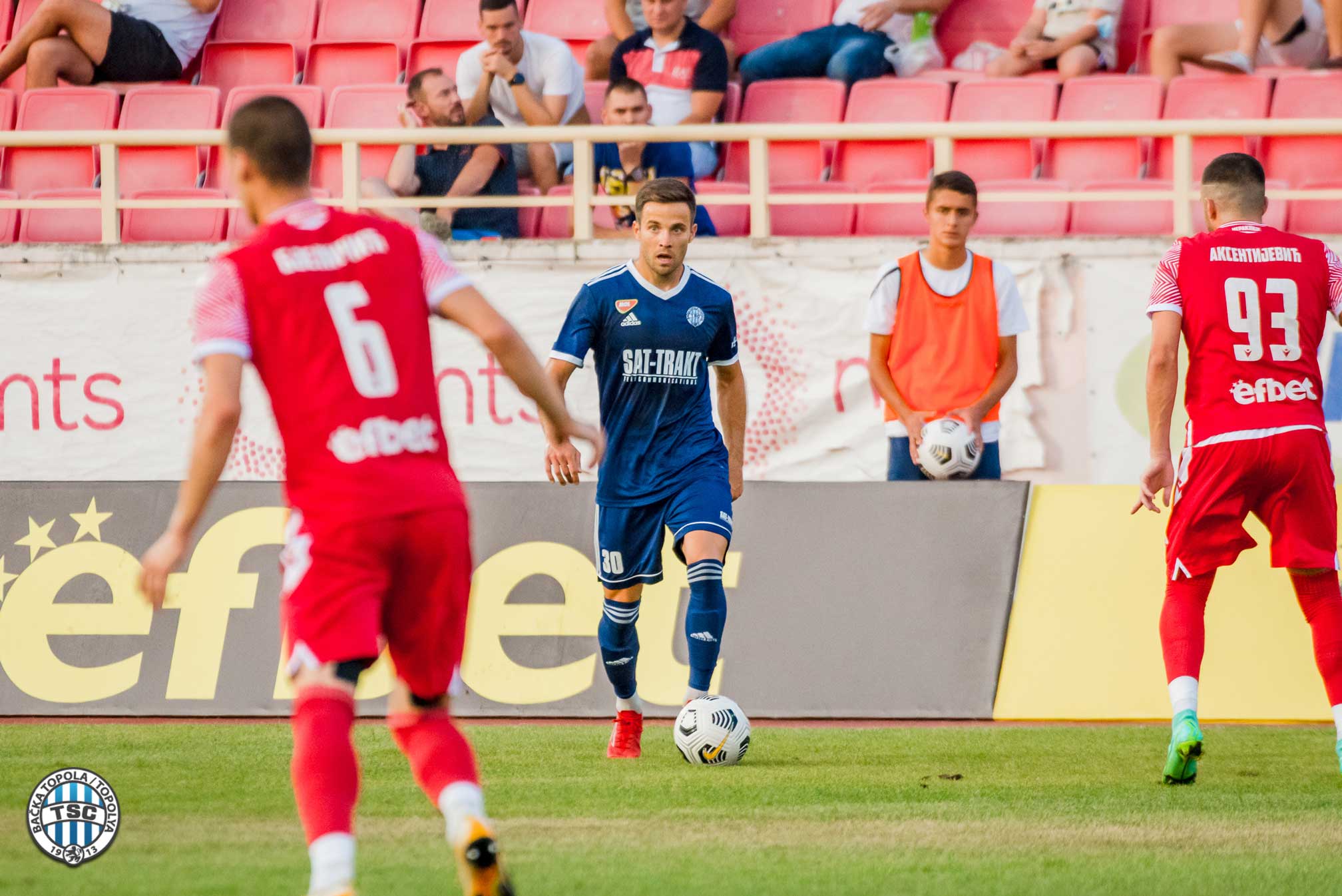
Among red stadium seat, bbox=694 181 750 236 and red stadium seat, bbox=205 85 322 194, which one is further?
red stadium seat, bbox=205 85 322 194

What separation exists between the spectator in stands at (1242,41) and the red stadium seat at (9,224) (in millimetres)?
9375

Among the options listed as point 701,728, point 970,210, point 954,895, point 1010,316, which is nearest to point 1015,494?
point 1010,316

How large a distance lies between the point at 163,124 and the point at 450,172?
3068mm

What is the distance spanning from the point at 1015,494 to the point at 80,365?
700cm

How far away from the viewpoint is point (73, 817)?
5785 millimetres

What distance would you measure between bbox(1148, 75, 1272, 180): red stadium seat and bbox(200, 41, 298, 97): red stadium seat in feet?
24.7

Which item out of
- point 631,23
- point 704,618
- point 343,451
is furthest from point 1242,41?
point 343,451

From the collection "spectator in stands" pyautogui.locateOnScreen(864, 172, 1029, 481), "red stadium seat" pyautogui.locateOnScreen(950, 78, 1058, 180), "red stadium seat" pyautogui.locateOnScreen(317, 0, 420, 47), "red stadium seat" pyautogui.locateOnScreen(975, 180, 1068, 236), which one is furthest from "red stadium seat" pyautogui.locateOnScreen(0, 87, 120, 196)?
"spectator in stands" pyautogui.locateOnScreen(864, 172, 1029, 481)

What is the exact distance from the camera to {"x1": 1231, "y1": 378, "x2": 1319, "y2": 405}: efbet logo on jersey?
22.6 ft

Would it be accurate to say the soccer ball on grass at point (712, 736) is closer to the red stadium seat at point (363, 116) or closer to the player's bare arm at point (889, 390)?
the player's bare arm at point (889, 390)

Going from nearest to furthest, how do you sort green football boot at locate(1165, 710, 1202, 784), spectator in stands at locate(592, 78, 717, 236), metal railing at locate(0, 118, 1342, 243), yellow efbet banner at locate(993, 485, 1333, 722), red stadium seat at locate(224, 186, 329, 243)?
green football boot at locate(1165, 710, 1202, 784) → yellow efbet banner at locate(993, 485, 1333, 722) → metal railing at locate(0, 118, 1342, 243) → spectator in stands at locate(592, 78, 717, 236) → red stadium seat at locate(224, 186, 329, 243)

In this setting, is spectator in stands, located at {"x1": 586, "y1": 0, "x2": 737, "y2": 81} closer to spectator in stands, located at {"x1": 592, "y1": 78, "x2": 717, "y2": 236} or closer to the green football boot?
spectator in stands, located at {"x1": 592, "y1": 78, "x2": 717, "y2": 236}

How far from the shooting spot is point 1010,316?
9.35m

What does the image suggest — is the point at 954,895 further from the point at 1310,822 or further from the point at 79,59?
the point at 79,59
